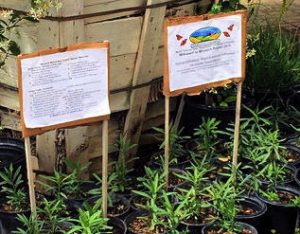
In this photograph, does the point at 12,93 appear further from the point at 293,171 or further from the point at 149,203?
the point at 293,171

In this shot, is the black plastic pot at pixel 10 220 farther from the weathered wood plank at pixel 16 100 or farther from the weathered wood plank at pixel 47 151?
the weathered wood plank at pixel 16 100

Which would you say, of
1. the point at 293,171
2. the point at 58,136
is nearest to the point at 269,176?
the point at 293,171

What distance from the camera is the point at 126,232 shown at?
327 cm

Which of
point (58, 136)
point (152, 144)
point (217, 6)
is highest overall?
point (217, 6)

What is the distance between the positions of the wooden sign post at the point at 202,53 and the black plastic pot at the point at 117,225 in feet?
1.31

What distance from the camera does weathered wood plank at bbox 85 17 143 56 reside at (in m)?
3.64

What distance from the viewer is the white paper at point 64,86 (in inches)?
116

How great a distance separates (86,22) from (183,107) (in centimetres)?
125

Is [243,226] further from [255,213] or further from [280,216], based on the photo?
[280,216]

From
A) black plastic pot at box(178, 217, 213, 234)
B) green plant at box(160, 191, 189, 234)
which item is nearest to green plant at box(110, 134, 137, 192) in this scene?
green plant at box(160, 191, 189, 234)

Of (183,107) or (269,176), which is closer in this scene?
(269,176)

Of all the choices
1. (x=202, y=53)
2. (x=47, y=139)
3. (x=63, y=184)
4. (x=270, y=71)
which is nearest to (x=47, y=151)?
(x=47, y=139)

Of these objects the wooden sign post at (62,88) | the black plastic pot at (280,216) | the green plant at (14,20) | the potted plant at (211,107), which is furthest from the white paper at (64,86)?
the potted plant at (211,107)

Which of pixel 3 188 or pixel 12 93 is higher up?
pixel 12 93
